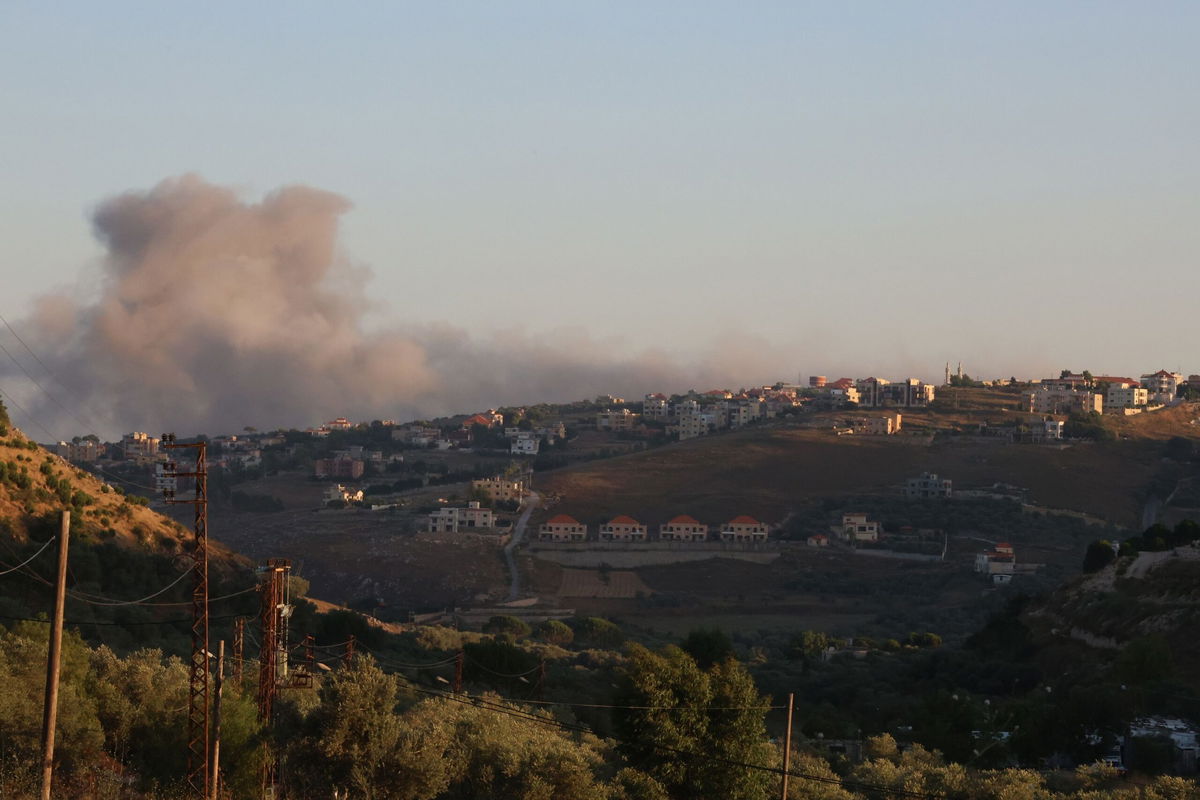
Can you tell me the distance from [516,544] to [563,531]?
4.45m

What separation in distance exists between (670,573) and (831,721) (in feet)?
159

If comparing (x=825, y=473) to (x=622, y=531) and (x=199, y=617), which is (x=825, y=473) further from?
(x=199, y=617)

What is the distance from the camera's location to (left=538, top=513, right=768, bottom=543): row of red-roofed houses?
100875mm

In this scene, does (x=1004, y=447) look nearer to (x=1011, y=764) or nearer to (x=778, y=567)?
(x=778, y=567)

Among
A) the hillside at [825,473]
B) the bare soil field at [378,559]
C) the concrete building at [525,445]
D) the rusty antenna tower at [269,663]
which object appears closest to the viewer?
the rusty antenna tower at [269,663]

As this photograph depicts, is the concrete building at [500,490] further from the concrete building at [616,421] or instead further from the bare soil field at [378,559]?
the concrete building at [616,421]

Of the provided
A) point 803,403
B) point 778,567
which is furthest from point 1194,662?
point 803,403

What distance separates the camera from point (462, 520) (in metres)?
104

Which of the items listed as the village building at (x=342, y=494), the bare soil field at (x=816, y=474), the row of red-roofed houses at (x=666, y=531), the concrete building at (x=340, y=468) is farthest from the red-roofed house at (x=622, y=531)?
the concrete building at (x=340, y=468)

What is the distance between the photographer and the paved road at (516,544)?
8694 centimetres

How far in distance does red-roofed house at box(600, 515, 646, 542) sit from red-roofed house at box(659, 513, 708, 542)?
1.44m

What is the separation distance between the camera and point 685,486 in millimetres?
115000

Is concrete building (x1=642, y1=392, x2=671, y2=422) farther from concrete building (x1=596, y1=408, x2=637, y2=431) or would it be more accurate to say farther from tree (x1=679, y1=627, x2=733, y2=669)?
tree (x1=679, y1=627, x2=733, y2=669)

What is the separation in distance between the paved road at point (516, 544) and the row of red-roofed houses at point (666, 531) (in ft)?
5.26
